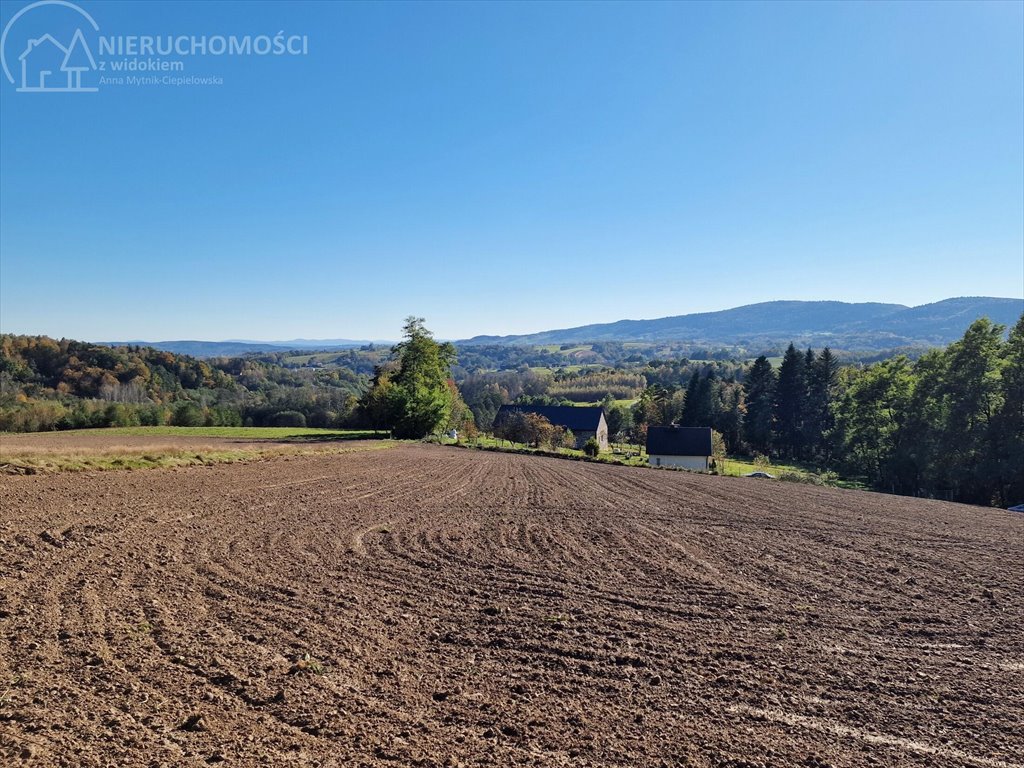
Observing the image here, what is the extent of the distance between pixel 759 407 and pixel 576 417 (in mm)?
23425

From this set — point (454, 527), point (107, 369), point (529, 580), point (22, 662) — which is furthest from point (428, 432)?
point (107, 369)

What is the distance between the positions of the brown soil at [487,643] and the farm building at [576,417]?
6371 centimetres

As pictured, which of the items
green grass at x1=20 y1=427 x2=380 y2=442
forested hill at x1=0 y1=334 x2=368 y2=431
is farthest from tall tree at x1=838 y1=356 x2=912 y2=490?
forested hill at x1=0 y1=334 x2=368 y2=431

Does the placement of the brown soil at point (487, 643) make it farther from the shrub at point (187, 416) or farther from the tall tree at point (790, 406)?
the tall tree at point (790, 406)

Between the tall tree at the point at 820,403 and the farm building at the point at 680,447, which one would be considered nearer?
the farm building at the point at 680,447

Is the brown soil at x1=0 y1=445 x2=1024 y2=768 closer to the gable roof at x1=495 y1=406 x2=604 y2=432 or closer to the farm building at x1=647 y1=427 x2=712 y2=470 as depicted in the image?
the farm building at x1=647 y1=427 x2=712 y2=470

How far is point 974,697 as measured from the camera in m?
6.55

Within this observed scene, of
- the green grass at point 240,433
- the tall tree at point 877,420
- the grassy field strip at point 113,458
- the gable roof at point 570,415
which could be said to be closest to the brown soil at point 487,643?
the grassy field strip at point 113,458

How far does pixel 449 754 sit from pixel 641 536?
1030 centimetres

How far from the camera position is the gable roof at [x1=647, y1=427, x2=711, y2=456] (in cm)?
5494

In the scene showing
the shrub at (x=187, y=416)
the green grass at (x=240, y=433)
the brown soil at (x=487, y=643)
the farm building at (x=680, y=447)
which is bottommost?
the farm building at (x=680, y=447)

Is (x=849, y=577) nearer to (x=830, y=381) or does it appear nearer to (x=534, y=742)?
(x=534, y=742)

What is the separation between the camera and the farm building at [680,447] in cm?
5459

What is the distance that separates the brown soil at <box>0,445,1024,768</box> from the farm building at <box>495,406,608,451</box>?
6371cm
